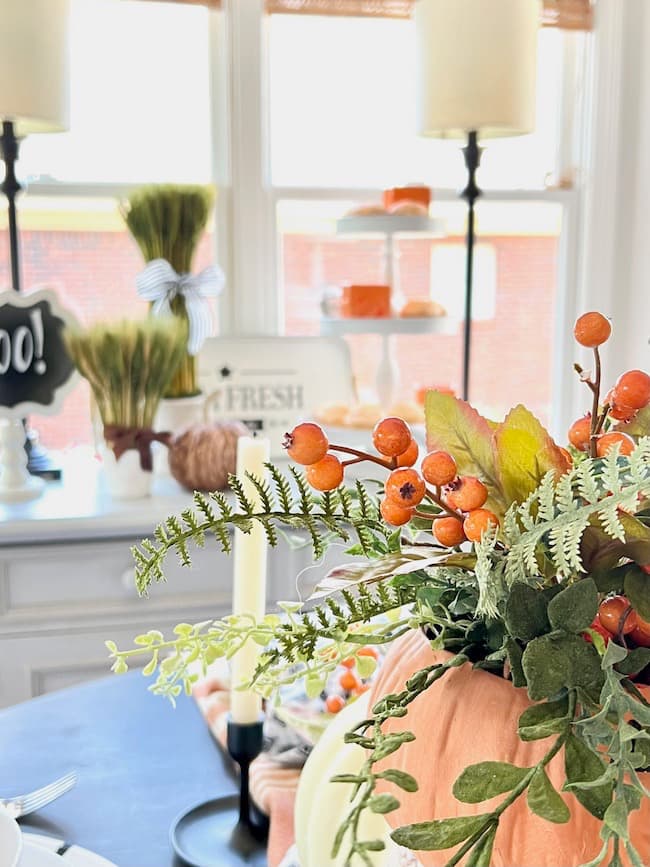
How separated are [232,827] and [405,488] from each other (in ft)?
1.55

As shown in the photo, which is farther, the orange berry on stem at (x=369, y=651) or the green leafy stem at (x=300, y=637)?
the orange berry on stem at (x=369, y=651)

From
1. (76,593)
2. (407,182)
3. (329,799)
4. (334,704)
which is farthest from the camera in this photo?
(407,182)

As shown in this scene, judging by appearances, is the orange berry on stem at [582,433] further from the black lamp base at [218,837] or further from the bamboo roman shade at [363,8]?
the bamboo roman shade at [363,8]

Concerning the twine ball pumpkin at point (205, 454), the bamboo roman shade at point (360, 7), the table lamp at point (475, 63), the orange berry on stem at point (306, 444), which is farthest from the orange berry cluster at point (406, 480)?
the bamboo roman shade at point (360, 7)

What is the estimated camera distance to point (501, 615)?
39cm

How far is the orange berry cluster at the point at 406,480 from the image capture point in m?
0.40

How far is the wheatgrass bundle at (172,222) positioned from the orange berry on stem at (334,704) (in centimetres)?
109

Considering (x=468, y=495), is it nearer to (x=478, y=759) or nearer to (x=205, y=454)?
(x=478, y=759)

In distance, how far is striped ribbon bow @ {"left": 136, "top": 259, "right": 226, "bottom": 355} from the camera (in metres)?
1.83

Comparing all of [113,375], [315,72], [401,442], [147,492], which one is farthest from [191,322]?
[401,442]

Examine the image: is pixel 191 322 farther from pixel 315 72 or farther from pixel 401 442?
pixel 401 442

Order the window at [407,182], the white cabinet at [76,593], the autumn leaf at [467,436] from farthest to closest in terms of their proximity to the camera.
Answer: the window at [407,182]
the white cabinet at [76,593]
the autumn leaf at [467,436]

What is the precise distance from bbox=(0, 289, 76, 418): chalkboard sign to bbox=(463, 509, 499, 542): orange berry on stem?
1449mm

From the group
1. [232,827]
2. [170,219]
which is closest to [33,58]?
[170,219]
